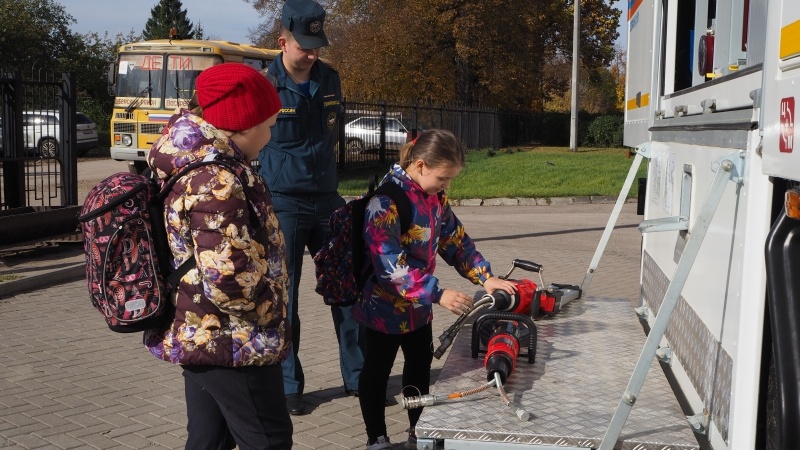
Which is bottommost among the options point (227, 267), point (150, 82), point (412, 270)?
point (412, 270)

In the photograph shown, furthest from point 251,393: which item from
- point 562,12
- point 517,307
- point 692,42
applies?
point 562,12

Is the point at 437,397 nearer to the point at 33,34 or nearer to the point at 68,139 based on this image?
the point at 68,139

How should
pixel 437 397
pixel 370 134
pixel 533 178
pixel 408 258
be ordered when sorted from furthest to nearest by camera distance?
1. pixel 370 134
2. pixel 533 178
3. pixel 408 258
4. pixel 437 397

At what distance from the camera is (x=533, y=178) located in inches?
762

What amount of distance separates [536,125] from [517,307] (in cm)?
3748

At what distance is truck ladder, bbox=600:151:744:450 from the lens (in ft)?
7.72

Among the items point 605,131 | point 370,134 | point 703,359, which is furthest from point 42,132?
point 605,131

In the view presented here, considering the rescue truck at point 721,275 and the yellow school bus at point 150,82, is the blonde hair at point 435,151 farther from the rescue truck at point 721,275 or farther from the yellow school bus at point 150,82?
the yellow school bus at point 150,82

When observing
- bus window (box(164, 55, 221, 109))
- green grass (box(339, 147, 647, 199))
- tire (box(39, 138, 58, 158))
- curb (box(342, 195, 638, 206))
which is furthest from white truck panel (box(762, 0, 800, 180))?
bus window (box(164, 55, 221, 109))

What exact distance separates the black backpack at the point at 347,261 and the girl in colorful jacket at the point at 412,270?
0.18 feet

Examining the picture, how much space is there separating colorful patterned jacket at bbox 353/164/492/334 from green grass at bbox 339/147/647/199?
40.6ft

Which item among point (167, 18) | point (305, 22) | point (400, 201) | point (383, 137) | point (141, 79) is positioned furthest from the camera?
point (167, 18)

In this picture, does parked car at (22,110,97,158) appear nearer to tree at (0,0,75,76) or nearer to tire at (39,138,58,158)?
tire at (39,138,58,158)

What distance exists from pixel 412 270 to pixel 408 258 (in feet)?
0.72
